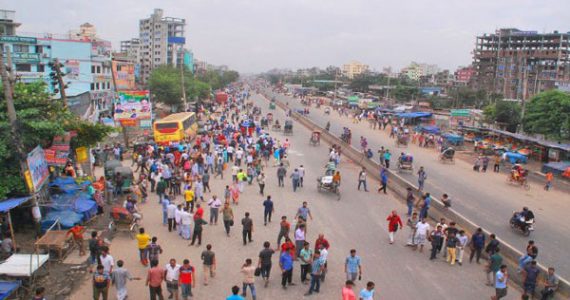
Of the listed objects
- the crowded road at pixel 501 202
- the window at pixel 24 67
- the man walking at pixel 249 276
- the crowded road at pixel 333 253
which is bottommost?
the crowded road at pixel 501 202

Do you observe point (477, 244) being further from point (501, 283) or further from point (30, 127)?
point (30, 127)

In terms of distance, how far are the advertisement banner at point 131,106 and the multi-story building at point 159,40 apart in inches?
4023

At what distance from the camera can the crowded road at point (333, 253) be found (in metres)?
10.5

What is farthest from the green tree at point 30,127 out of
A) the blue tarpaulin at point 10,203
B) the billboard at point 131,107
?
the billboard at point 131,107

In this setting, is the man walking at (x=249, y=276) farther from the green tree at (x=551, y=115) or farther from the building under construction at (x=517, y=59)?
the building under construction at (x=517, y=59)

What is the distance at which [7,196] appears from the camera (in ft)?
42.6

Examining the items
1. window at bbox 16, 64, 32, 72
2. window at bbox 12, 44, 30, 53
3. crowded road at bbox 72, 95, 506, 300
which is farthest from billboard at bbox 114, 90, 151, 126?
window at bbox 12, 44, 30, 53

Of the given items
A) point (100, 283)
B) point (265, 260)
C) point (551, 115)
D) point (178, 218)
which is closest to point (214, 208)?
point (178, 218)

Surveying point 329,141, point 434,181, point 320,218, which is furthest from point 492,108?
point 320,218

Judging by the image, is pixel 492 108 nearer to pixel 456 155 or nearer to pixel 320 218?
pixel 456 155

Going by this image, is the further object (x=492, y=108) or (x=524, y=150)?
(x=492, y=108)

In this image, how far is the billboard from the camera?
28.5 meters

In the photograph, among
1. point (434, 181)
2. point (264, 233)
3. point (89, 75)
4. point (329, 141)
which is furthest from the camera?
point (89, 75)

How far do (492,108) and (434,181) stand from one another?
1152 inches
